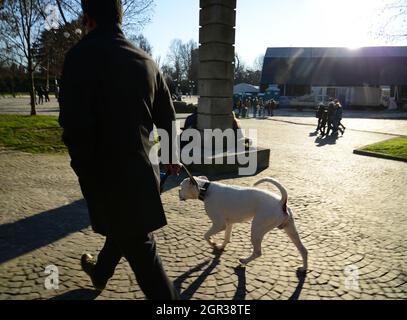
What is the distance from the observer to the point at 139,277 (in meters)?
2.45

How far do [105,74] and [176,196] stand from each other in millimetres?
4965

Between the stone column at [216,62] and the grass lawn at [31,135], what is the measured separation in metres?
5.41

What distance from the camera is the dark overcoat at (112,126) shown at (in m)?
2.24

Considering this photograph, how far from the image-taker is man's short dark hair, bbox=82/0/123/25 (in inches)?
95.1

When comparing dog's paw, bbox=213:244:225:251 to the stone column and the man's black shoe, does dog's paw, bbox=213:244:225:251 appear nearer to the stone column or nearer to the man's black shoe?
the man's black shoe

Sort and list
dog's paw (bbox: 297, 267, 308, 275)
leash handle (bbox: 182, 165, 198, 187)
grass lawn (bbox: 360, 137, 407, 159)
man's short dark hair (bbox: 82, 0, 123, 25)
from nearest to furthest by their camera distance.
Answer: man's short dark hair (bbox: 82, 0, 123, 25)
leash handle (bbox: 182, 165, 198, 187)
dog's paw (bbox: 297, 267, 308, 275)
grass lawn (bbox: 360, 137, 407, 159)

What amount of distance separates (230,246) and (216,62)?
23.6 feet

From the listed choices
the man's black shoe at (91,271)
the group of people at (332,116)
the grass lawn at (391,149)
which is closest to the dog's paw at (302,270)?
the man's black shoe at (91,271)

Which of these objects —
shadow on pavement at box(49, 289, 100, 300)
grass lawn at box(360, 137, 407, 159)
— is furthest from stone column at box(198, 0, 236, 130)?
shadow on pavement at box(49, 289, 100, 300)

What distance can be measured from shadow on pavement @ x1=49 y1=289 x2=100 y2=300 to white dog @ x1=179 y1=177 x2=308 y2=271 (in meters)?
1.51

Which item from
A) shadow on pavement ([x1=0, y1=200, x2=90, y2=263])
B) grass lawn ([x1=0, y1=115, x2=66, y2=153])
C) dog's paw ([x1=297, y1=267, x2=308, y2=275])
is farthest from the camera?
grass lawn ([x1=0, y1=115, x2=66, y2=153])

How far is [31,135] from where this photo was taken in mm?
13195

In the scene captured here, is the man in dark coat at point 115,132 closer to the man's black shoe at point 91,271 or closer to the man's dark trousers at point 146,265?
the man's dark trousers at point 146,265

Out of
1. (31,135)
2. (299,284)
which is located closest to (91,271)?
(299,284)
